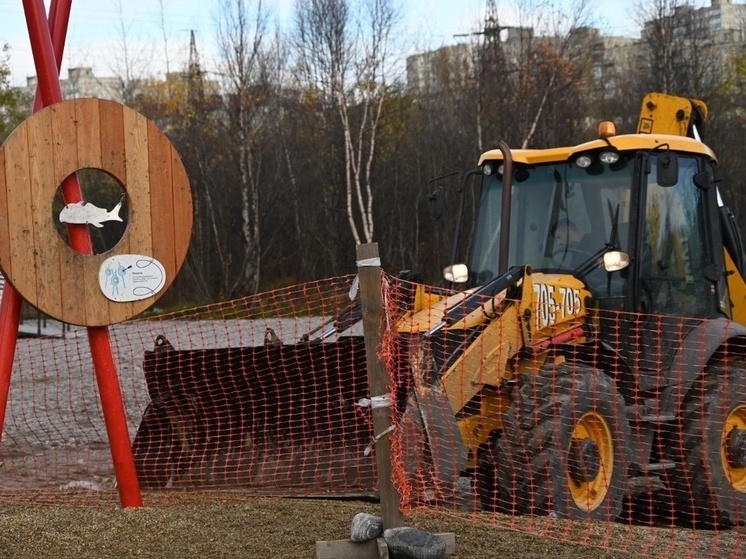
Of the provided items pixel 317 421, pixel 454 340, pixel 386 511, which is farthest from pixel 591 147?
pixel 386 511

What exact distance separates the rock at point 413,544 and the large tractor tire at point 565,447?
144 centimetres

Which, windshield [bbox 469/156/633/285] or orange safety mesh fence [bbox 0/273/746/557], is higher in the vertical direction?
windshield [bbox 469/156/633/285]

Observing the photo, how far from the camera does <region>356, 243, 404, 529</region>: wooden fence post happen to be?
501 cm

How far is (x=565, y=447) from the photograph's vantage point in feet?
21.1

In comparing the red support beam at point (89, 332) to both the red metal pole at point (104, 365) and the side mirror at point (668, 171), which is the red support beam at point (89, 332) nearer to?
the red metal pole at point (104, 365)

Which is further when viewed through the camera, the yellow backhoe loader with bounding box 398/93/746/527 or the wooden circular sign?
the yellow backhoe loader with bounding box 398/93/746/527

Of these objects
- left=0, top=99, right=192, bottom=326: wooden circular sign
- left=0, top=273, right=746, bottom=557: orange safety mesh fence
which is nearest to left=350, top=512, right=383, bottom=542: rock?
left=0, top=273, right=746, bottom=557: orange safety mesh fence

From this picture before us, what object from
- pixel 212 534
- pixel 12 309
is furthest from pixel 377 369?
pixel 12 309

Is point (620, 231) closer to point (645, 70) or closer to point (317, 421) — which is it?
point (317, 421)

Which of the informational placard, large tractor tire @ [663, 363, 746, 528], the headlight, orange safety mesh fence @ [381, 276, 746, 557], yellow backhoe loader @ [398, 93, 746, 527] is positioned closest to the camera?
orange safety mesh fence @ [381, 276, 746, 557]

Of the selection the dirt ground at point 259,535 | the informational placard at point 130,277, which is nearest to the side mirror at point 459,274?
the dirt ground at point 259,535

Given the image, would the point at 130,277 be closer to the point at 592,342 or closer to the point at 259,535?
the point at 259,535

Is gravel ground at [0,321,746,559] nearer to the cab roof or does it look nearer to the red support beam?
the red support beam

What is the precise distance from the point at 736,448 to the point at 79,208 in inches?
183
